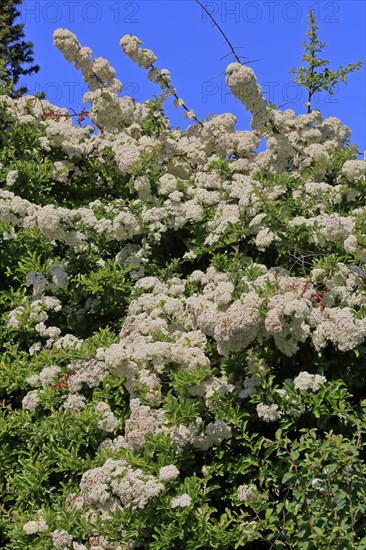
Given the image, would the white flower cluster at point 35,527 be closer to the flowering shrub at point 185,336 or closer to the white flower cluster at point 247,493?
the flowering shrub at point 185,336

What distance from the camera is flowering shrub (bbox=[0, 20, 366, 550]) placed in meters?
4.09

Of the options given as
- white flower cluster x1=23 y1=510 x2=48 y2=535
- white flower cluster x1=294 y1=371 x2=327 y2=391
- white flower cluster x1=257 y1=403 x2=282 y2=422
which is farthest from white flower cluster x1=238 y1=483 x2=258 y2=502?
white flower cluster x1=23 y1=510 x2=48 y2=535

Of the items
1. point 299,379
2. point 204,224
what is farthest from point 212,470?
point 204,224

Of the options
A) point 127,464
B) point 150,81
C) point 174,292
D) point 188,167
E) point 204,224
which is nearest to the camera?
point 127,464

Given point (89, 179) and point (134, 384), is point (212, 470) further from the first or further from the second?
point (89, 179)

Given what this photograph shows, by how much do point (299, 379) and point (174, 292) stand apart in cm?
121

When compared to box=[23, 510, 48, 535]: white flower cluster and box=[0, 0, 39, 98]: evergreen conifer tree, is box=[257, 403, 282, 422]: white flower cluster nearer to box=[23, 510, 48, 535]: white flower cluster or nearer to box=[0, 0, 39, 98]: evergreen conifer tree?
box=[23, 510, 48, 535]: white flower cluster

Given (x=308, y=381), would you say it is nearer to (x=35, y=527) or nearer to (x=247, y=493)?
(x=247, y=493)

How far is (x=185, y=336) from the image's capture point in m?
4.67

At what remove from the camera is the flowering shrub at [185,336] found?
4.09m

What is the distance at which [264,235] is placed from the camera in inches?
207

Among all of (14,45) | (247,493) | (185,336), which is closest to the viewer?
(247,493)

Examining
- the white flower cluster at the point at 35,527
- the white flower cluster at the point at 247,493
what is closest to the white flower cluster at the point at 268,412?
the white flower cluster at the point at 247,493

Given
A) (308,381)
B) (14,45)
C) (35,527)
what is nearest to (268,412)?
(308,381)
